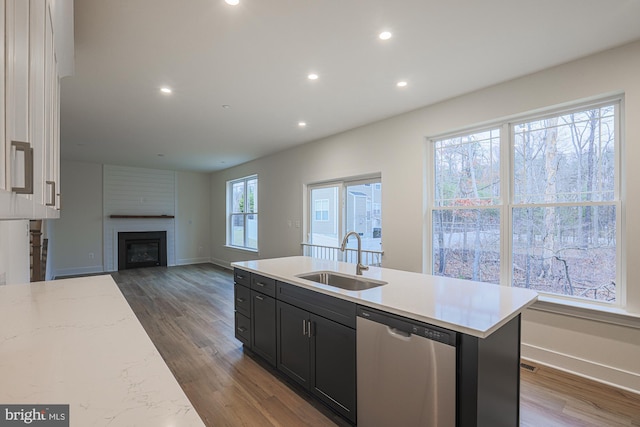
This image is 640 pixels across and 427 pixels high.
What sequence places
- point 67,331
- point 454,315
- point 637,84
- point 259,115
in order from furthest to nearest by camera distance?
point 259,115
point 637,84
point 454,315
point 67,331

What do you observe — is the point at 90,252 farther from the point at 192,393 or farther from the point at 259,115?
the point at 192,393

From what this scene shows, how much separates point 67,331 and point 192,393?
1500 mm

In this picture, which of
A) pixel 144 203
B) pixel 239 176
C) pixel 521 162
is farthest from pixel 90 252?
pixel 521 162

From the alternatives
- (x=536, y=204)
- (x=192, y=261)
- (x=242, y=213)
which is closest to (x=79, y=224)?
(x=192, y=261)

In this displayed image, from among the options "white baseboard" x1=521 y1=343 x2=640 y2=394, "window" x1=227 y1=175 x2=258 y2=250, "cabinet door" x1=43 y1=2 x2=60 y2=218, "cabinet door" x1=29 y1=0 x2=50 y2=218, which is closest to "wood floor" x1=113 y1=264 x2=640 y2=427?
"white baseboard" x1=521 y1=343 x2=640 y2=394

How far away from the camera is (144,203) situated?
8.04 meters

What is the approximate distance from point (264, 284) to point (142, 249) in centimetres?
686

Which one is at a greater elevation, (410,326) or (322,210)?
(322,210)

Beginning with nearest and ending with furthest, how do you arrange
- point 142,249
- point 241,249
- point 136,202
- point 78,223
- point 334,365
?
point 334,365, point 78,223, point 241,249, point 136,202, point 142,249

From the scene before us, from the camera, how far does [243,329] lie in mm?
3117

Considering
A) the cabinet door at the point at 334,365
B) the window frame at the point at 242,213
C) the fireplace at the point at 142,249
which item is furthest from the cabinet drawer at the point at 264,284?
the fireplace at the point at 142,249

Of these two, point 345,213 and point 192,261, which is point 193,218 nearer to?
point 192,261

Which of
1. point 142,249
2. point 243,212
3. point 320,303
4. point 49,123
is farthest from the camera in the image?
point 142,249

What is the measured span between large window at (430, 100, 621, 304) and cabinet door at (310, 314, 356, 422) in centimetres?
212
